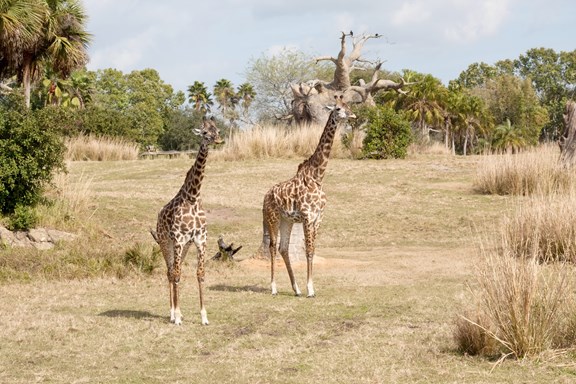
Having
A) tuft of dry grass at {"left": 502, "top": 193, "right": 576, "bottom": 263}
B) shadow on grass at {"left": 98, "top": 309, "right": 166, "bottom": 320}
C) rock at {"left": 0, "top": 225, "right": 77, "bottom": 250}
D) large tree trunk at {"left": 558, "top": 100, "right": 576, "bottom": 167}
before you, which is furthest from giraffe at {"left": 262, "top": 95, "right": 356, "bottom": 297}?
large tree trunk at {"left": 558, "top": 100, "right": 576, "bottom": 167}

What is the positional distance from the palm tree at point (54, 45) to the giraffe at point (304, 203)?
16.4 m

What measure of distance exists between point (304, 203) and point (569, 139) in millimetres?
14811

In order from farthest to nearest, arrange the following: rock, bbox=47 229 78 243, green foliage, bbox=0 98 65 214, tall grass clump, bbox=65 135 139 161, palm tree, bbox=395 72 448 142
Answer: palm tree, bbox=395 72 448 142, tall grass clump, bbox=65 135 139 161, green foliage, bbox=0 98 65 214, rock, bbox=47 229 78 243

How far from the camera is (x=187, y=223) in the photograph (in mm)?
10414

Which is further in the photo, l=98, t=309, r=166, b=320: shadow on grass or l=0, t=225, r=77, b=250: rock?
l=0, t=225, r=77, b=250: rock

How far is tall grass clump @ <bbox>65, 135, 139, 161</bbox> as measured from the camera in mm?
36156

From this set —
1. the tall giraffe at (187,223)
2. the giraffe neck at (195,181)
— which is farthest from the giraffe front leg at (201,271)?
the giraffe neck at (195,181)

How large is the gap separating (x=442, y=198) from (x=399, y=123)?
391 inches

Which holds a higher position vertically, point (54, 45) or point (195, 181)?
Result: point (54, 45)

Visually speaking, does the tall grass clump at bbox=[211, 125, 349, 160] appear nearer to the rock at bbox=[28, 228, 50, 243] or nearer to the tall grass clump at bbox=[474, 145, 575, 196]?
the tall grass clump at bbox=[474, 145, 575, 196]

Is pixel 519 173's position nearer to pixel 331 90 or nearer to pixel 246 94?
pixel 331 90

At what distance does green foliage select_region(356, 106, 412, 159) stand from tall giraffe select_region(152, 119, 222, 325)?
75.5 ft

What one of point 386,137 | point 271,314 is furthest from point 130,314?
point 386,137

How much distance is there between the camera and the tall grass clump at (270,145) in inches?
1331
